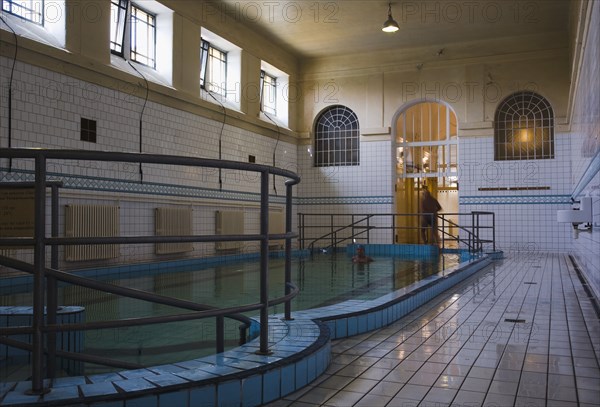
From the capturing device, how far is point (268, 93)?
1393 cm

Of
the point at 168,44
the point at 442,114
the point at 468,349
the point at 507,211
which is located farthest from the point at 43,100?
the point at 442,114

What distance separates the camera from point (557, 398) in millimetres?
2283

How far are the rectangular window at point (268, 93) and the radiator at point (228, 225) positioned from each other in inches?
136

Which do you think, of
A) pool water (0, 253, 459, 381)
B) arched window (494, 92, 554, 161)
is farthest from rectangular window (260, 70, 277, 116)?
pool water (0, 253, 459, 381)

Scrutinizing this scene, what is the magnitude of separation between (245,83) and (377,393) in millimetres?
10573

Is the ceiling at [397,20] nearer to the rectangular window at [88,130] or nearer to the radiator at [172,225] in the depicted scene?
the rectangular window at [88,130]

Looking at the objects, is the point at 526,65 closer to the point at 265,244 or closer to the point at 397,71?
the point at 397,71

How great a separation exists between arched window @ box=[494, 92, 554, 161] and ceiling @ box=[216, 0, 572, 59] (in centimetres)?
152

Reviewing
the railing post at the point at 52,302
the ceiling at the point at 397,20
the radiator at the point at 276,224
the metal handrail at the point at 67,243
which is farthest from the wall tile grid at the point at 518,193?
the railing post at the point at 52,302

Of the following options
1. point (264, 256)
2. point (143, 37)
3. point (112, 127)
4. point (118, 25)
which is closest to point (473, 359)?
point (264, 256)

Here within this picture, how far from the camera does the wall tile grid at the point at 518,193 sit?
12.1m

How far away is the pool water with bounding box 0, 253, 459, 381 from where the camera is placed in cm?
337

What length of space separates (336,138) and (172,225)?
624 centimetres

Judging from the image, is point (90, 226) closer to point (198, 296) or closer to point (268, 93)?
point (198, 296)
